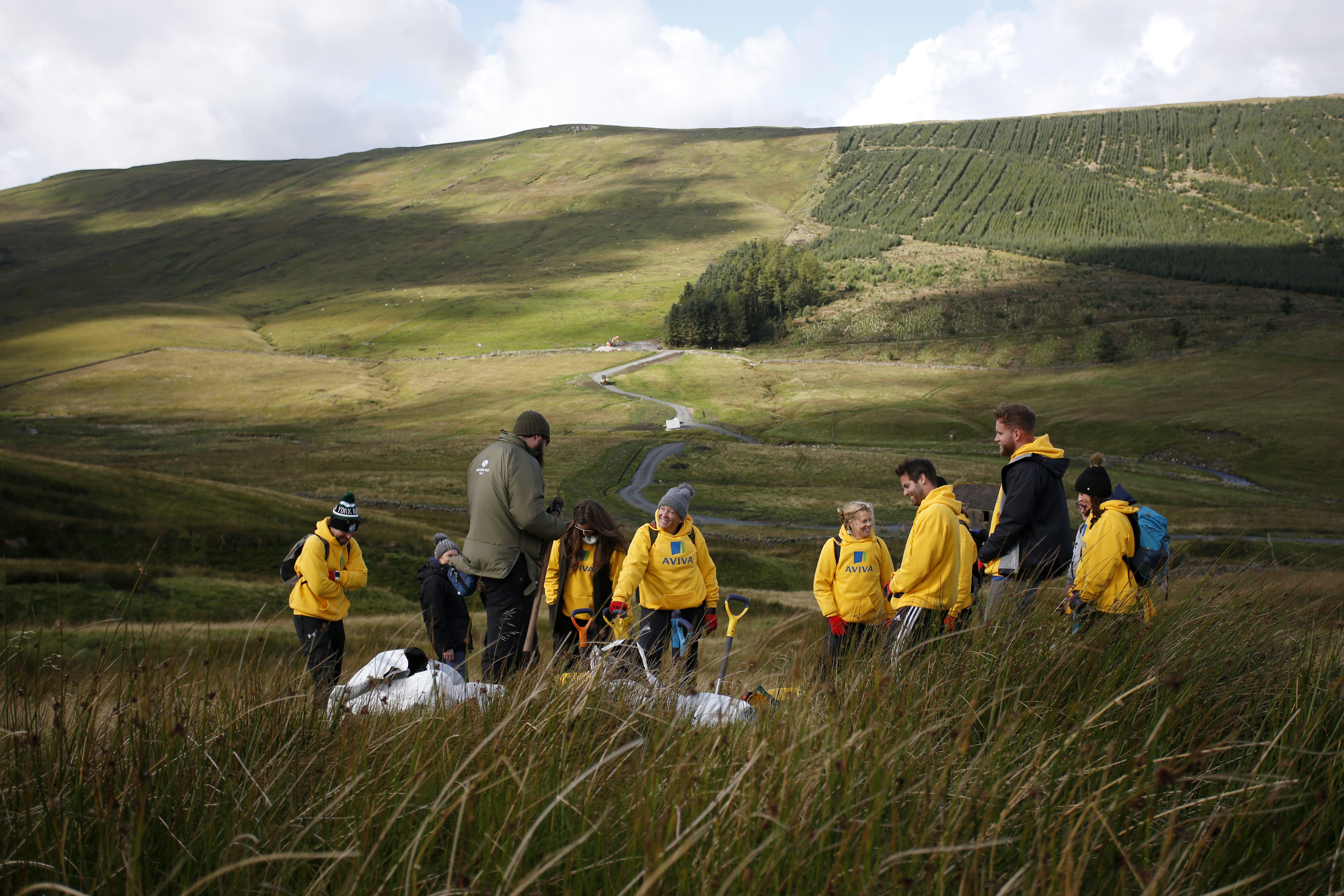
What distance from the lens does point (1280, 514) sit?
161 ft

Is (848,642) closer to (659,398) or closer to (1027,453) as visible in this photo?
(1027,453)

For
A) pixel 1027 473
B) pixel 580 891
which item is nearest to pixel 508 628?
pixel 1027 473

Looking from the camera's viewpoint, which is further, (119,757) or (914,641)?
(914,641)

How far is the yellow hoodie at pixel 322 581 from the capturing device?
26.2ft

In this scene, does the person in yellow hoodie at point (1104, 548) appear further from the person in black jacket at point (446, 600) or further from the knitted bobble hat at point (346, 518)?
the knitted bobble hat at point (346, 518)

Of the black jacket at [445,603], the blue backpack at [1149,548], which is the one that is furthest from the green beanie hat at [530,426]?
the blue backpack at [1149,548]

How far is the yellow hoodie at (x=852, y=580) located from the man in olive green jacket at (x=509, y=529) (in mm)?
2405

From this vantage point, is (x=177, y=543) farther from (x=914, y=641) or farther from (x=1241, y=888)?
(x=1241, y=888)

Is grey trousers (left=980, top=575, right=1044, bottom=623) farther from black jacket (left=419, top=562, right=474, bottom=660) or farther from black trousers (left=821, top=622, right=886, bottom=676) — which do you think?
black jacket (left=419, top=562, right=474, bottom=660)

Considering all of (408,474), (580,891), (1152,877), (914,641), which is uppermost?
(1152,877)

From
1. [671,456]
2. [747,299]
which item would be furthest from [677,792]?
[747,299]

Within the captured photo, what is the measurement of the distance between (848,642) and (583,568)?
3.22 metres

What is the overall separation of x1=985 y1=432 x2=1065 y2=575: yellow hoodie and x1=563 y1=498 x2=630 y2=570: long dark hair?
329cm

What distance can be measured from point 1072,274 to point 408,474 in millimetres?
127920
